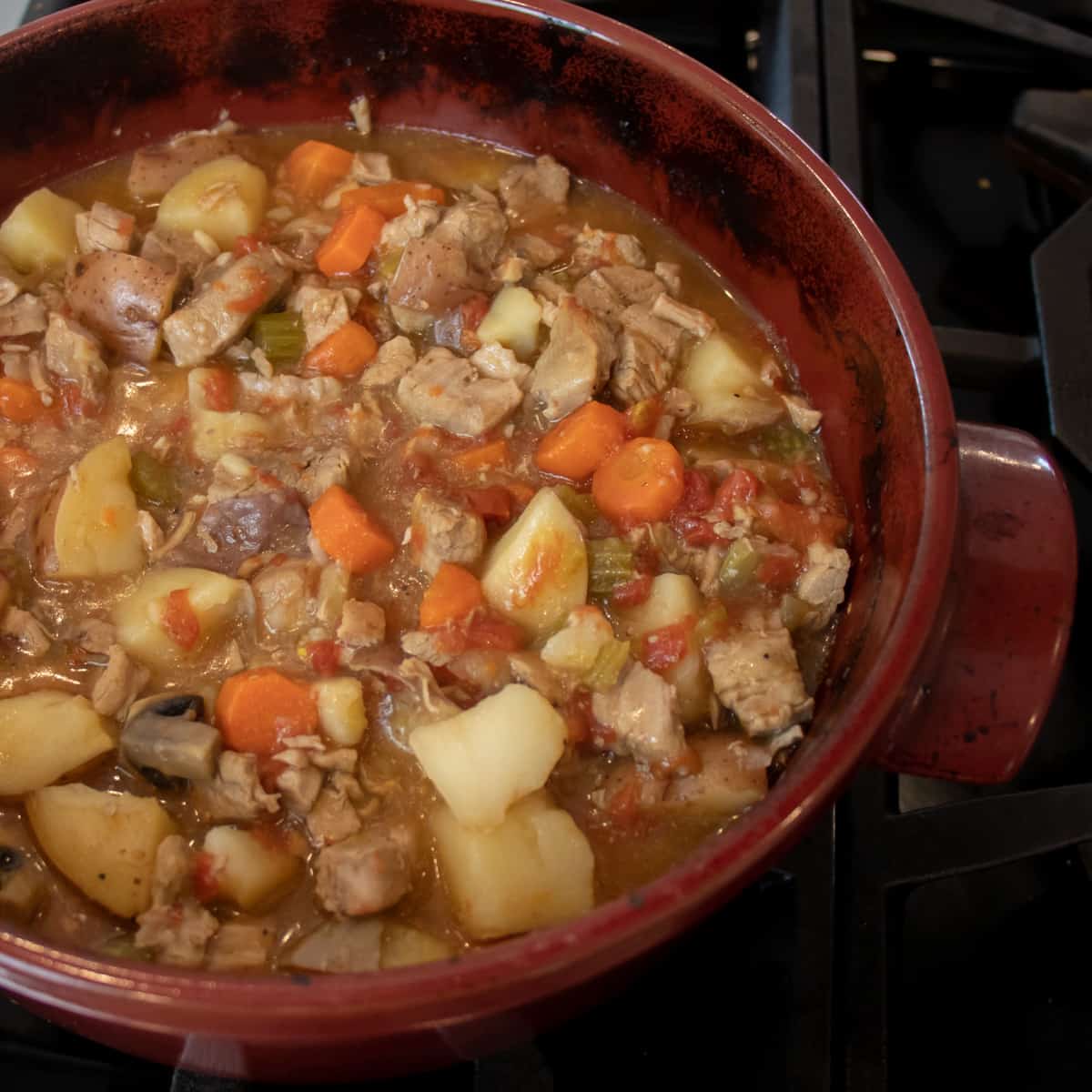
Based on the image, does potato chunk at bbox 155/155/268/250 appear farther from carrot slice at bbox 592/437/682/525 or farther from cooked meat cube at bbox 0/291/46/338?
carrot slice at bbox 592/437/682/525

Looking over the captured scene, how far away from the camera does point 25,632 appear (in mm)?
1895

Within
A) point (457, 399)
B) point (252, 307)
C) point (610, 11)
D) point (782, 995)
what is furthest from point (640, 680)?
point (610, 11)

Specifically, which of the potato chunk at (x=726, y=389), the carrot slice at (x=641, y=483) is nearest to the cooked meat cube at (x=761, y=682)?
the carrot slice at (x=641, y=483)

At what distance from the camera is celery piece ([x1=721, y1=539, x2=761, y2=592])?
1984 mm

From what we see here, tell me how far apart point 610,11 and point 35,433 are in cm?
191

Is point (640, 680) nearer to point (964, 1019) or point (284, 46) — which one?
point (964, 1019)

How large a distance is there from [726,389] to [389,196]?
960mm

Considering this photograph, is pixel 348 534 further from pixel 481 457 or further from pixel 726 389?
pixel 726 389

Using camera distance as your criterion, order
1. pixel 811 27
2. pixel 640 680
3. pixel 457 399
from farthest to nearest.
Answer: pixel 811 27 → pixel 457 399 → pixel 640 680

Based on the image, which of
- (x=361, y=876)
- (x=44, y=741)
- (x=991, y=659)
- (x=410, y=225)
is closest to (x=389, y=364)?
(x=410, y=225)

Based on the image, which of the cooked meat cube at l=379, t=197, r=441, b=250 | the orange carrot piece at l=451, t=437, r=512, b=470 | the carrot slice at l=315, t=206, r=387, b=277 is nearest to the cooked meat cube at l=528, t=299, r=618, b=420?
the orange carrot piece at l=451, t=437, r=512, b=470

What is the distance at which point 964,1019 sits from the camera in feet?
6.42

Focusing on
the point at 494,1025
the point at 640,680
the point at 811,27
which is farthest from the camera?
the point at 811,27

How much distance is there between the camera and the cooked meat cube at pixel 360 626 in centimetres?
187
